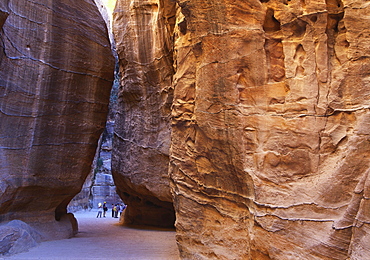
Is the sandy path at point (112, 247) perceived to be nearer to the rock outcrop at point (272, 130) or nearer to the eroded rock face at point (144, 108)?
the eroded rock face at point (144, 108)

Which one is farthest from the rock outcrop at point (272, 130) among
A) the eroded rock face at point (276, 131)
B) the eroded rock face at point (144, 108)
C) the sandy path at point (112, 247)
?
the eroded rock face at point (144, 108)

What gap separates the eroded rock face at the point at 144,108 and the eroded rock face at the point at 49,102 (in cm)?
126

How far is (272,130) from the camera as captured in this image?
6.07m

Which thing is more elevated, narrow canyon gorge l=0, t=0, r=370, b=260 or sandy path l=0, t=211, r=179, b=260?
narrow canyon gorge l=0, t=0, r=370, b=260

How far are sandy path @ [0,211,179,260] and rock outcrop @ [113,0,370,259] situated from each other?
2.02m

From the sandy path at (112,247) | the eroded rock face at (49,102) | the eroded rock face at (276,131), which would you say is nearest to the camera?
the eroded rock face at (276,131)

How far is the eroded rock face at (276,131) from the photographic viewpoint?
5.23m

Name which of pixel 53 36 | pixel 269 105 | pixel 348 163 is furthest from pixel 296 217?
pixel 53 36

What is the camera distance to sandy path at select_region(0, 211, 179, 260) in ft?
29.1

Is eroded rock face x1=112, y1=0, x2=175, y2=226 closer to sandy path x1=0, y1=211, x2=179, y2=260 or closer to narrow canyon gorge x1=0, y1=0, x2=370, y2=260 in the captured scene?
sandy path x1=0, y1=211, x2=179, y2=260

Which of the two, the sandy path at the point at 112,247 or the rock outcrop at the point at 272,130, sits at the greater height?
the rock outcrop at the point at 272,130

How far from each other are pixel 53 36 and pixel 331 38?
8981 millimetres

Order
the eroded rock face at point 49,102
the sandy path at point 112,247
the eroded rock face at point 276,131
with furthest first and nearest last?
the eroded rock face at point 49,102 → the sandy path at point 112,247 → the eroded rock face at point 276,131

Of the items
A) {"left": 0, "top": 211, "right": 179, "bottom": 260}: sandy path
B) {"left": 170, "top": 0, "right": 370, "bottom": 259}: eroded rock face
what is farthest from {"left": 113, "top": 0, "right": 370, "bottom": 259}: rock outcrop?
{"left": 0, "top": 211, "right": 179, "bottom": 260}: sandy path
